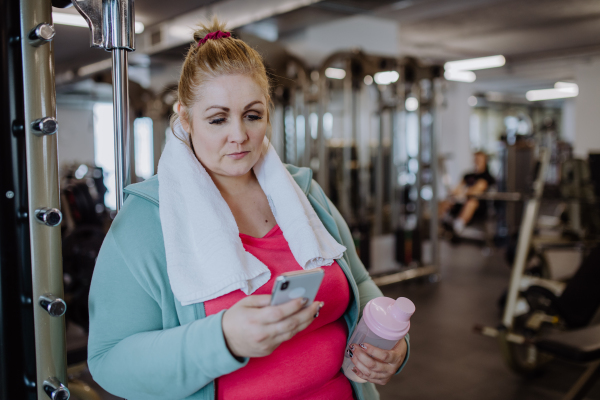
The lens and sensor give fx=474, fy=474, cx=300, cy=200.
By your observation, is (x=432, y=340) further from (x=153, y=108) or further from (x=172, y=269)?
(x=153, y=108)

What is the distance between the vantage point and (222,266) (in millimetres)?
892

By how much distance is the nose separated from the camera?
97 centimetres

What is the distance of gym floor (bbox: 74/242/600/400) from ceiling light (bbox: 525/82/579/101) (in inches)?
376

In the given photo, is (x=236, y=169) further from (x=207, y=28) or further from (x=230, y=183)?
(x=207, y=28)

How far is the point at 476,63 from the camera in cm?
916

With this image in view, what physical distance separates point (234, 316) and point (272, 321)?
0.07 metres

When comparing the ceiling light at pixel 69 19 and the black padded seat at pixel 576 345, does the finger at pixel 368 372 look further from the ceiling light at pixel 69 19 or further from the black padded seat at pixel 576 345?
the ceiling light at pixel 69 19

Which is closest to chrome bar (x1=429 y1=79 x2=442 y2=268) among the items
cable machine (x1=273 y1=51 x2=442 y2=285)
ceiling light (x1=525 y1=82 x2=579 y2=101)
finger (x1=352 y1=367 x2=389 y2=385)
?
cable machine (x1=273 y1=51 x2=442 y2=285)

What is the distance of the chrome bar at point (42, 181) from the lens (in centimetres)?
86

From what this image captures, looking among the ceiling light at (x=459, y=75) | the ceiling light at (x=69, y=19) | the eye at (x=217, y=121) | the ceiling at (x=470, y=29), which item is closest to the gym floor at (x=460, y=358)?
the eye at (x=217, y=121)

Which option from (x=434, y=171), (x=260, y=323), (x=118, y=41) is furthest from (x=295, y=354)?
(x=434, y=171)

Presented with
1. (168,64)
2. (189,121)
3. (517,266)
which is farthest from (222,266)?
(168,64)

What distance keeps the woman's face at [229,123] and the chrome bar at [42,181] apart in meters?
0.28

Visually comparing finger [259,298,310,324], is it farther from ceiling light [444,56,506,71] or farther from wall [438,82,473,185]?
wall [438,82,473,185]
